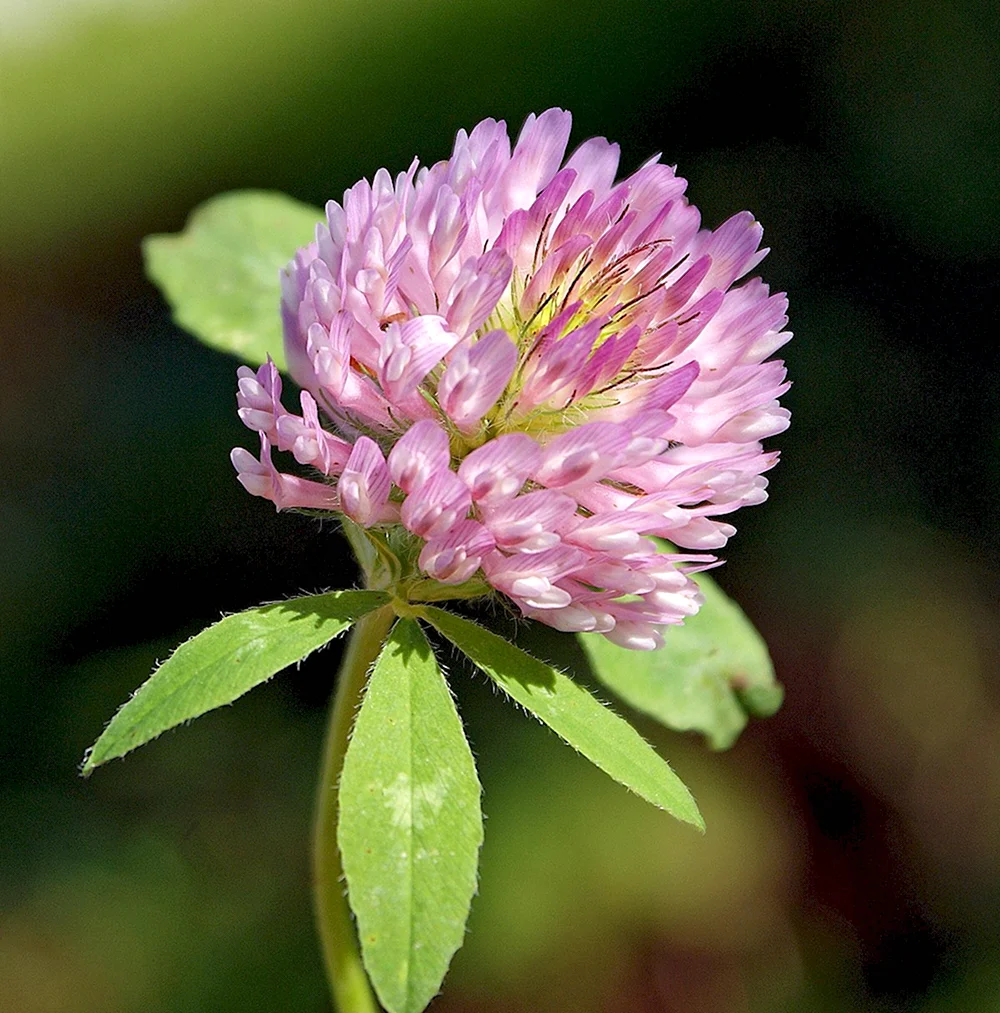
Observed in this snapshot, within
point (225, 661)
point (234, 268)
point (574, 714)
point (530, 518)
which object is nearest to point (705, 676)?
point (574, 714)

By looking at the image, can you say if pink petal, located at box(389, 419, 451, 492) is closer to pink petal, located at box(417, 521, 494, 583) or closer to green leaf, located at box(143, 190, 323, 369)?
pink petal, located at box(417, 521, 494, 583)

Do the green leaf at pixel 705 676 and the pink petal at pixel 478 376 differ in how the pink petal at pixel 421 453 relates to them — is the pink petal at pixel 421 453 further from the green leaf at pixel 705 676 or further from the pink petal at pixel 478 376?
the green leaf at pixel 705 676

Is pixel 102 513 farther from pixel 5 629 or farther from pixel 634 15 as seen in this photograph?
pixel 634 15

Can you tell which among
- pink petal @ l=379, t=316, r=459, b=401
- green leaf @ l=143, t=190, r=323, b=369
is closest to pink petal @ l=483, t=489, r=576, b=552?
pink petal @ l=379, t=316, r=459, b=401

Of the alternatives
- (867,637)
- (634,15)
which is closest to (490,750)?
(867,637)

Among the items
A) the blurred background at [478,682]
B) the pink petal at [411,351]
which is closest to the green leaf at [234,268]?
the pink petal at [411,351]

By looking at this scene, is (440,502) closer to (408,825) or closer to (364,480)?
(364,480)

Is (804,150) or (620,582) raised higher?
(620,582)
